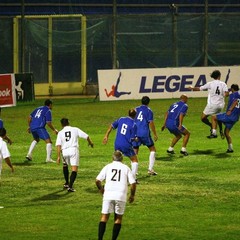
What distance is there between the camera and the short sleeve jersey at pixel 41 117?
3478 centimetres

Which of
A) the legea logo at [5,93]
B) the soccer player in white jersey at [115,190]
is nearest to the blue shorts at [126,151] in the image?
the soccer player in white jersey at [115,190]

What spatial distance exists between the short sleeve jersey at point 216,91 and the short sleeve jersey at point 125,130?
9332mm

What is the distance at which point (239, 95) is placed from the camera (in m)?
36.7

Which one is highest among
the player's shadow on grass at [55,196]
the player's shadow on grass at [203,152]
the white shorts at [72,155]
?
the white shorts at [72,155]

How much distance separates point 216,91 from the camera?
125 feet

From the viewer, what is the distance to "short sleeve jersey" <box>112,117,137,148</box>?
2897 cm

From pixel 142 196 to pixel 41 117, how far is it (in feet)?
22.3

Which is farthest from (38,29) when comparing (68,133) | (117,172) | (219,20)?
(117,172)

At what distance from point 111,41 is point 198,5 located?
6.65 meters

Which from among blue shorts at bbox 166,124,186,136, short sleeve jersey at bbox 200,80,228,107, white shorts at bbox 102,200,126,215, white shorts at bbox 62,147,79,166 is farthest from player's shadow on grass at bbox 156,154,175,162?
white shorts at bbox 102,200,126,215

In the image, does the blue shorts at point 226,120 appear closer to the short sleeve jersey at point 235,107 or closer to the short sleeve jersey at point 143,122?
the short sleeve jersey at point 235,107

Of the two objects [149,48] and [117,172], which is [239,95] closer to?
[117,172]

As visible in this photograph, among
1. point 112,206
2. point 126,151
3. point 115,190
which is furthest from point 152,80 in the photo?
point 115,190

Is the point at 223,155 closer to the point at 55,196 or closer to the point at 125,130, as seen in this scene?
the point at 125,130
